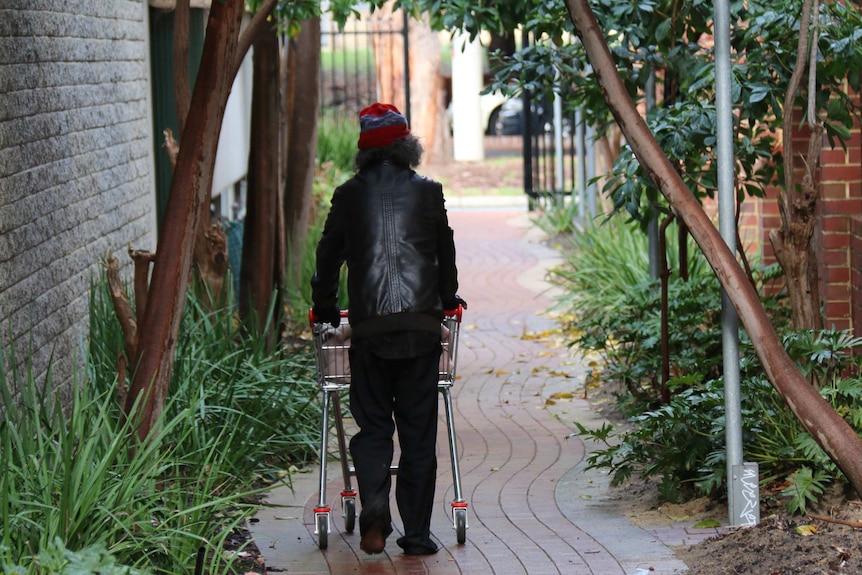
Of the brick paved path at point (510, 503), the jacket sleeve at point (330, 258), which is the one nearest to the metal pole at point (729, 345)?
the brick paved path at point (510, 503)

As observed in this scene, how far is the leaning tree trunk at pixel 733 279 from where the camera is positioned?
16.5ft

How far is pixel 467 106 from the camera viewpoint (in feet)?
87.7

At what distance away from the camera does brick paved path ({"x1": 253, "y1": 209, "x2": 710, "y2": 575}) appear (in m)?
5.30

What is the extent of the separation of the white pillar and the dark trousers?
21428mm

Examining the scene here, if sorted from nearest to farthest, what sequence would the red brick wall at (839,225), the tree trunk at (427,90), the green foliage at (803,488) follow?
the green foliage at (803,488)
the red brick wall at (839,225)
the tree trunk at (427,90)

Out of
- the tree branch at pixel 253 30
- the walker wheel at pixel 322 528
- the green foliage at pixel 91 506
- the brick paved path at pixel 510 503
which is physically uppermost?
the tree branch at pixel 253 30

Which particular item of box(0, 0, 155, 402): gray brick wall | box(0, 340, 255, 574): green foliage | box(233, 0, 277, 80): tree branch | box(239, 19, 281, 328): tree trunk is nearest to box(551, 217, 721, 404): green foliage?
box(239, 19, 281, 328): tree trunk

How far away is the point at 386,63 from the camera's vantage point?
26.7 metres

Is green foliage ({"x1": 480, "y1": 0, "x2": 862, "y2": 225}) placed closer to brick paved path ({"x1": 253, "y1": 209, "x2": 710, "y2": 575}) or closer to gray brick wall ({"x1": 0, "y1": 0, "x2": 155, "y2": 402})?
brick paved path ({"x1": 253, "y1": 209, "x2": 710, "y2": 575})

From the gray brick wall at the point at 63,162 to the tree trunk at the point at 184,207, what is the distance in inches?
13.0

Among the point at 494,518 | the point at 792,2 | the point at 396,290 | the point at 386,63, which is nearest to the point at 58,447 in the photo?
the point at 396,290

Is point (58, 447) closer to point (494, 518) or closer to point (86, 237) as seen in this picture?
point (494, 518)

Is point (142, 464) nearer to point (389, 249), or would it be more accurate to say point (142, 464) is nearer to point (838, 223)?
point (389, 249)

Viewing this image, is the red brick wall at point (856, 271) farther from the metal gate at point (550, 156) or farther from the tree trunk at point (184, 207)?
the metal gate at point (550, 156)
